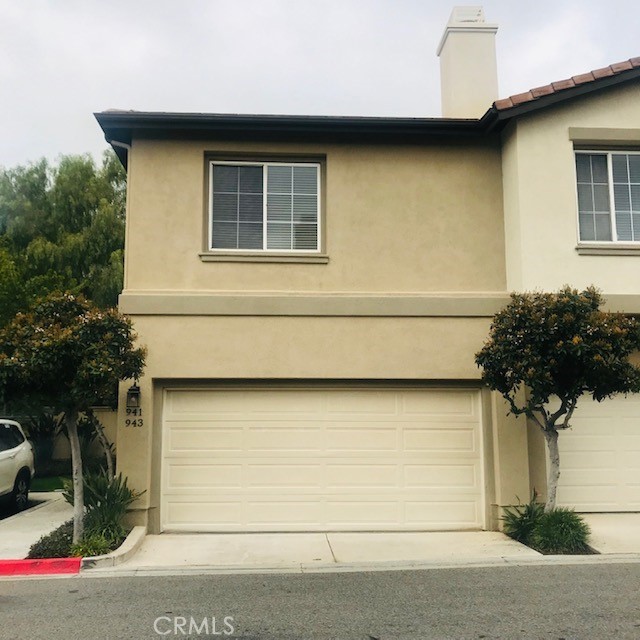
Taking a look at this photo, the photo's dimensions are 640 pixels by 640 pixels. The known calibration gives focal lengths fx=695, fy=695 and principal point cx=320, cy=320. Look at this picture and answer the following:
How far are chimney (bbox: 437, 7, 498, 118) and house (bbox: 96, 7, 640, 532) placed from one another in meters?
1.68

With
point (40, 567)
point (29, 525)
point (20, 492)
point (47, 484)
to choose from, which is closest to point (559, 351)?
point (40, 567)

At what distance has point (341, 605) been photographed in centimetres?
691

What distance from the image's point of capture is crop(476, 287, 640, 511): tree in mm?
9078

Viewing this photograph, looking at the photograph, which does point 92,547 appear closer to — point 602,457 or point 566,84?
point 602,457

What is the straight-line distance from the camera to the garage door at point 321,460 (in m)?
10.5

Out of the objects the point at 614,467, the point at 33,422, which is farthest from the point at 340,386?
the point at 33,422

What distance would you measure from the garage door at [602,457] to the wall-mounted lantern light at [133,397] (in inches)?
265

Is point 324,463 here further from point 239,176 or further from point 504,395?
point 239,176

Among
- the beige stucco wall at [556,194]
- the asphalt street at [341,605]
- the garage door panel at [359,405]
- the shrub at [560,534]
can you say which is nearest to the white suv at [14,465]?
the asphalt street at [341,605]

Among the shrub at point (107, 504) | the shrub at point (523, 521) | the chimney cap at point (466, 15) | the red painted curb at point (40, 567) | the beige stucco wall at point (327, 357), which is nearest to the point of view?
the red painted curb at point (40, 567)

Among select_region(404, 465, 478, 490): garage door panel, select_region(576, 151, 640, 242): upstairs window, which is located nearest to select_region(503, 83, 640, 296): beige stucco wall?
select_region(576, 151, 640, 242): upstairs window

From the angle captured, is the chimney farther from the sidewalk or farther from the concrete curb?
the sidewalk

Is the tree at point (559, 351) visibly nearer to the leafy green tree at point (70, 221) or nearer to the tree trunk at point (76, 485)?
the tree trunk at point (76, 485)

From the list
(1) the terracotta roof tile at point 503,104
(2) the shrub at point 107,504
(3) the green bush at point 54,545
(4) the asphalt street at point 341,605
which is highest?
(1) the terracotta roof tile at point 503,104
